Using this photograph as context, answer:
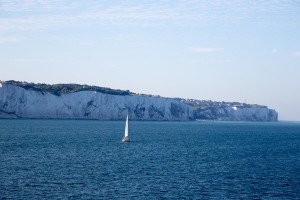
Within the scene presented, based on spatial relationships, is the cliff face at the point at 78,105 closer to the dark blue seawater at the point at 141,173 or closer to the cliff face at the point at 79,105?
the cliff face at the point at 79,105

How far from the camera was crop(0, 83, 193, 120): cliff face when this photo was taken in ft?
369

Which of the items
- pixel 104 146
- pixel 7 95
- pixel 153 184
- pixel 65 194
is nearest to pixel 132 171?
pixel 153 184

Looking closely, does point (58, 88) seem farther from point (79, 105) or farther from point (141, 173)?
point (141, 173)

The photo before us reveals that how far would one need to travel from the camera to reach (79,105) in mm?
126750

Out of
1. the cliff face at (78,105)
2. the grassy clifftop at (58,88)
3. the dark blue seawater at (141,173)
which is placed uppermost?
the grassy clifftop at (58,88)

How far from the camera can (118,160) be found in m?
45.3

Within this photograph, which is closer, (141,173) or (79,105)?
(141,173)

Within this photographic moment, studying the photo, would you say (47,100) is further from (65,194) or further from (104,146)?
(65,194)

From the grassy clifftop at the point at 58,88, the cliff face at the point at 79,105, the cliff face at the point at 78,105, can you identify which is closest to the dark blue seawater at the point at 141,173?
the cliff face at the point at 79,105

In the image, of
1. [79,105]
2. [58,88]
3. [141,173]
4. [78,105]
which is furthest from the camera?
[58,88]

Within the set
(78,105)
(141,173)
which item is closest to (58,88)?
(78,105)

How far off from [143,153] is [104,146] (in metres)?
8.58

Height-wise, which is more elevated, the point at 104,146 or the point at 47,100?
the point at 47,100

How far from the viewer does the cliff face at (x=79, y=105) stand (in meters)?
113
